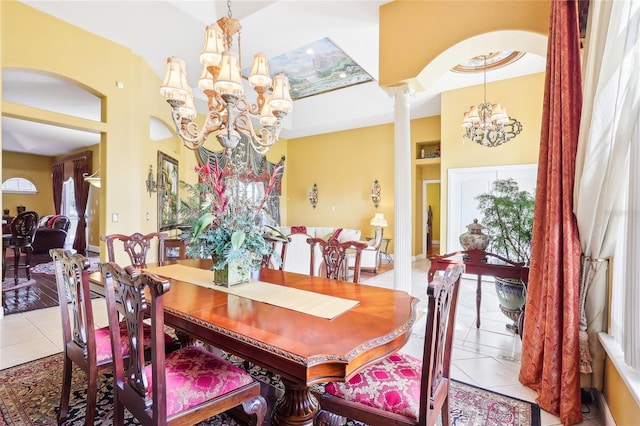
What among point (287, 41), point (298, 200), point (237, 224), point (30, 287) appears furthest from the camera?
point (298, 200)

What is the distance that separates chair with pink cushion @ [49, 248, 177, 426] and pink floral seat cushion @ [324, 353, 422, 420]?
1140 mm

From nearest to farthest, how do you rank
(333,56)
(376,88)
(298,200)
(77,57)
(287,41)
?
1. (77,57)
2. (287,41)
3. (333,56)
4. (376,88)
5. (298,200)

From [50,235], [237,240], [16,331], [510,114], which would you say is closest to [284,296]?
[237,240]

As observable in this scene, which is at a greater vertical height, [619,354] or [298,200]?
[298,200]

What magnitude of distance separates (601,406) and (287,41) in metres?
4.84

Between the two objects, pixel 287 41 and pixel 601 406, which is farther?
pixel 287 41

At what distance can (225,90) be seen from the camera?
2.53 metres

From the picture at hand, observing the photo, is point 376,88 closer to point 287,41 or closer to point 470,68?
point 470,68

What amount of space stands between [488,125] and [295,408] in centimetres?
534

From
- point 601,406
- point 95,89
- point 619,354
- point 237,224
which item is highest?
point 95,89

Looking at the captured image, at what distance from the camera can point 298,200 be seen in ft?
32.1

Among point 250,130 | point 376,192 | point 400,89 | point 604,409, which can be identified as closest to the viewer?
point 604,409

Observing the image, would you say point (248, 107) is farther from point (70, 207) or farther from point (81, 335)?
point (70, 207)

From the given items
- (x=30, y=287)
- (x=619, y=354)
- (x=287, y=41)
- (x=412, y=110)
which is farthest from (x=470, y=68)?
(x=30, y=287)
